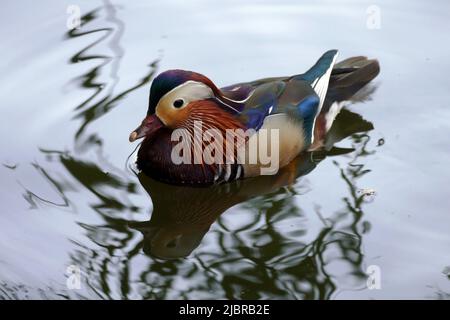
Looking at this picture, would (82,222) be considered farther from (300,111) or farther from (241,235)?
(300,111)

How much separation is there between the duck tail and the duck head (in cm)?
69

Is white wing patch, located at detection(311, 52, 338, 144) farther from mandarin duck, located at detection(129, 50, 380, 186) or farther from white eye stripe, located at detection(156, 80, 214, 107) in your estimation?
white eye stripe, located at detection(156, 80, 214, 107)

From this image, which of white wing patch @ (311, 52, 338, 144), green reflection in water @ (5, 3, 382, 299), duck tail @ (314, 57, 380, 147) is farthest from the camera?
duck tail @ (314, 57, 380, 147)

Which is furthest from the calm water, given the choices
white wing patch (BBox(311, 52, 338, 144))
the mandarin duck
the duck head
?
the duck head

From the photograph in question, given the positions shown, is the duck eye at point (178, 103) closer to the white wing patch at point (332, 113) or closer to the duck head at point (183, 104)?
the duck head at point (183, 104)

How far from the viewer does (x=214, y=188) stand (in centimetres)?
557

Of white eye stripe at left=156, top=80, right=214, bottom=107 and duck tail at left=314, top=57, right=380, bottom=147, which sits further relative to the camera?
duck tail at left=314, top=57, right=380, bottom=147

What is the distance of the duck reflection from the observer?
16.7 feet

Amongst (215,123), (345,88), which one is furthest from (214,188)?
(345,88)

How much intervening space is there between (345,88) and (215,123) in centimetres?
105

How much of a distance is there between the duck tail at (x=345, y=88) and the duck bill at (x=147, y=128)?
3.61ft

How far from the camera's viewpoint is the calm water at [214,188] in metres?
4.81

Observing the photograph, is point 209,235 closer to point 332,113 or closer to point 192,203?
point 192,203

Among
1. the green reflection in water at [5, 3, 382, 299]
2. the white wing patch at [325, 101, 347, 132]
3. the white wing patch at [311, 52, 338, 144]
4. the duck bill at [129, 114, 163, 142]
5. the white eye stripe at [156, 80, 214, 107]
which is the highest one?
the white eye stripe at [156, 80, 214, 107]
